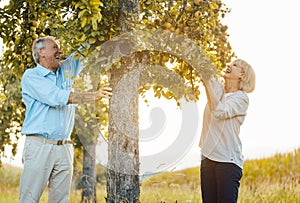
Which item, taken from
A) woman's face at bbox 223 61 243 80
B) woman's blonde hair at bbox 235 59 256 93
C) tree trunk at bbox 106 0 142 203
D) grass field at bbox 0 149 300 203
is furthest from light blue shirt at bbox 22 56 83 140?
grass field at bbox 0 149 300 203

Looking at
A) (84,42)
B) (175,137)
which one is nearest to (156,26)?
(84,42)

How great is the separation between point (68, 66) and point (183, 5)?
1083 millimetres

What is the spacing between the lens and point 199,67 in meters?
4.10

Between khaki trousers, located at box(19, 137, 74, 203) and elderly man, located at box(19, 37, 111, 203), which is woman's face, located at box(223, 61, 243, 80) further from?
khaki trousers, located at box(19, 137, 74, 203)

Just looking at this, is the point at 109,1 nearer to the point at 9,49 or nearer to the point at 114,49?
the point at 114,49

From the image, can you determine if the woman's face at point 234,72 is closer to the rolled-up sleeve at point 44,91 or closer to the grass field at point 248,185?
the rolled-up sleeve at point 44,91

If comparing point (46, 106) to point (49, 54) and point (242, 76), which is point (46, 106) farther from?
point (242, 76)

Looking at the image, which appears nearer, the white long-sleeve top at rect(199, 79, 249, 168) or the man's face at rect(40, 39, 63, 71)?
the white long-sleeve top at rect(199, 79, 249, 168)

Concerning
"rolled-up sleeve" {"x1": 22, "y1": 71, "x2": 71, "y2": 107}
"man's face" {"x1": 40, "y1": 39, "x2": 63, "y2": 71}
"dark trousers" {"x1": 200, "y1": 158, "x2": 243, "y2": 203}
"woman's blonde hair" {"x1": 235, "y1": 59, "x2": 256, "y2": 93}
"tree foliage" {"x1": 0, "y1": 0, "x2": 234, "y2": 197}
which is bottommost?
"dark trousers" {"x1": 200, "y1": 158, "x2": 243, "y2": 203}

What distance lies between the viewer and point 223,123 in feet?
13.3

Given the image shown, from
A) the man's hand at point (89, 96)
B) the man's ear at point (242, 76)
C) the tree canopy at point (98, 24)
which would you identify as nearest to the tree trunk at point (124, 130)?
the tree canopy at point (98, 24)

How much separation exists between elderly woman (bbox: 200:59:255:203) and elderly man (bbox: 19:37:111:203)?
33.2 inches

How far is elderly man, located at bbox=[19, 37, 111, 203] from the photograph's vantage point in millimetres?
3930

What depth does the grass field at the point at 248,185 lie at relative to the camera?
6547 millimetres
